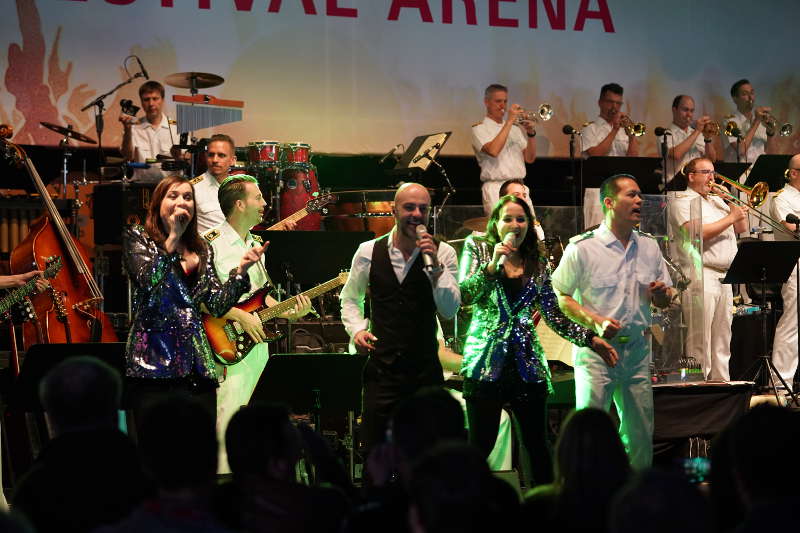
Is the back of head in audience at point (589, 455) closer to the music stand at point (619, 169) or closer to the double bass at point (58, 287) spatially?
the double bass at point (58, 287)

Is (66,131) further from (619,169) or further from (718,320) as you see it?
(718,320)

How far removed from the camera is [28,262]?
8453 mm

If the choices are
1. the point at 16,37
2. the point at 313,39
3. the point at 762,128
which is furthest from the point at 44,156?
the point at 762,128

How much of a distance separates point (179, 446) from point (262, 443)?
1.37ft

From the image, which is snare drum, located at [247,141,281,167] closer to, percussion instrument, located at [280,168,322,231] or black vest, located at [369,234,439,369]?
percussion instrument, located at [280,168,322,231]

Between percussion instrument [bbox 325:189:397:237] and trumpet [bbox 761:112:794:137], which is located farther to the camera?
trumpet [bbox 761:112:794:137]

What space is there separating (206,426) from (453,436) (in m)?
0.93

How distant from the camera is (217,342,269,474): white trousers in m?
6.73

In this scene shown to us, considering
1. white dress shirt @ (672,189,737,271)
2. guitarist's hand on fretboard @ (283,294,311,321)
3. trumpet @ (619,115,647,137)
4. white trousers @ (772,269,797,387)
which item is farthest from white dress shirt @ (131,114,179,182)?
white trousers @ (772,269,797,387)

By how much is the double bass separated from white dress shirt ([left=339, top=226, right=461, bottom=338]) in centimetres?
307

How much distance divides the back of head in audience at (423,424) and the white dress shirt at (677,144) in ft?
34.4

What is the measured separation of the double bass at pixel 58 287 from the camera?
8.17 m

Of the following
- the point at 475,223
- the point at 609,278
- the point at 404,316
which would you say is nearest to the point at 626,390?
the point at 609,278

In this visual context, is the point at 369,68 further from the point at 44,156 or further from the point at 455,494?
the point at 455,494
